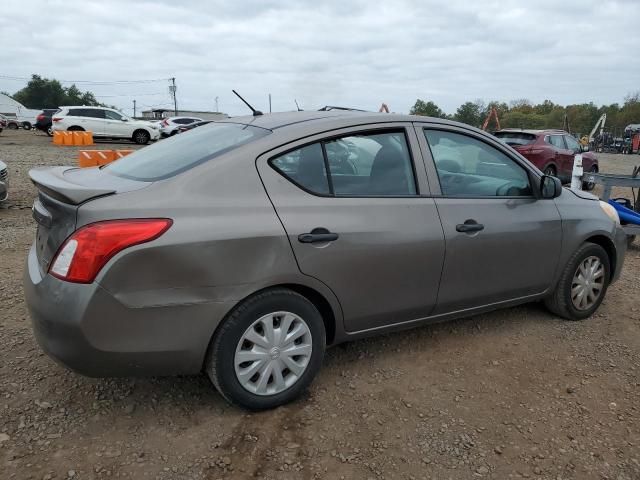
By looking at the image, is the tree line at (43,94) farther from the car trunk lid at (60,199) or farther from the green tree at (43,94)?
the car trunk lid at (60,199)

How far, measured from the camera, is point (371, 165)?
10.3 feet

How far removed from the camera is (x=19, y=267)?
4.95 metres

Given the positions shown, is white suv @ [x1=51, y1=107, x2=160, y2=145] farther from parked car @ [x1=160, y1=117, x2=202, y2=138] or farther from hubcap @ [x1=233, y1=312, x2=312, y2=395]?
hubcap @ [x1=233, y1=312, x2=312, y2=395]

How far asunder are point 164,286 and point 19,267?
333 cm

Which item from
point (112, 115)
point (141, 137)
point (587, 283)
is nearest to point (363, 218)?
point (587, 283)

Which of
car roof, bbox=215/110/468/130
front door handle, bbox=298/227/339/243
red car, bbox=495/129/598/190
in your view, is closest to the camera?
front door handle, bbox=298/227/339/243

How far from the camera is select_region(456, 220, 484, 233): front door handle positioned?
326 centimetres

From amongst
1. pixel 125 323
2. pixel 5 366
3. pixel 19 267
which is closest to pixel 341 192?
pixel 125 323

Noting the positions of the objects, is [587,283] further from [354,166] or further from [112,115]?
[112,115]

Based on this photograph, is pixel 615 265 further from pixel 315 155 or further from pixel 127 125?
pixel 127 125

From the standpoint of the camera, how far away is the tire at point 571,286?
399 centimetres

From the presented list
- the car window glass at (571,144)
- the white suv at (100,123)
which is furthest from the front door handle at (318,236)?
the white suv at (100,123)

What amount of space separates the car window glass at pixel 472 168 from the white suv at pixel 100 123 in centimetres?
2226

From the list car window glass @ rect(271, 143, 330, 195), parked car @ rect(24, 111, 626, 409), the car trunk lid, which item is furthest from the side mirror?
the car trunk lid
